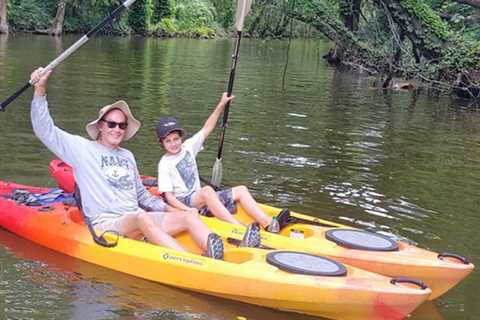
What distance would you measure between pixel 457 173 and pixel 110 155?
230 inches

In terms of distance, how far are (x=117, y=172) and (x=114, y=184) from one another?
96 mm

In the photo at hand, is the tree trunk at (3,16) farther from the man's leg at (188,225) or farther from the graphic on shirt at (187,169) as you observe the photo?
the man's leg at (188,225)

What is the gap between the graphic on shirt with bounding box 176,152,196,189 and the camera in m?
6.08

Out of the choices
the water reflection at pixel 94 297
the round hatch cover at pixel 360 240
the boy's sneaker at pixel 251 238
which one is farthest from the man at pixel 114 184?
the round hatch cover at pixel 360 240

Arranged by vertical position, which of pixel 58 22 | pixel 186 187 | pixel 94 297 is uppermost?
pixel 58 22

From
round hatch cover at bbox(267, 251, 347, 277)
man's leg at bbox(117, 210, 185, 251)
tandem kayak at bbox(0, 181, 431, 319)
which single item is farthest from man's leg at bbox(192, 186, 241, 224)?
round hatch cover at bbox(267, 251, 347, 277)

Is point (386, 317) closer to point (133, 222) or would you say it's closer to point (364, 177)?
point (133, 222)

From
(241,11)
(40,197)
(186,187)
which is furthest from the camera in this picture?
(241,11)

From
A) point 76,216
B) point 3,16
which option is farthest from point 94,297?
point 3,16

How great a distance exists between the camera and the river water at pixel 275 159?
4969 millimetres

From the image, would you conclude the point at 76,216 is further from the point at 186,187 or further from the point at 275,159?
the point at 275,159

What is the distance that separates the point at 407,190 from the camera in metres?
8.56

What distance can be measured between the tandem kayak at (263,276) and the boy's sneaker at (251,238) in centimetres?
13

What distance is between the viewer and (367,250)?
5.30 metres
